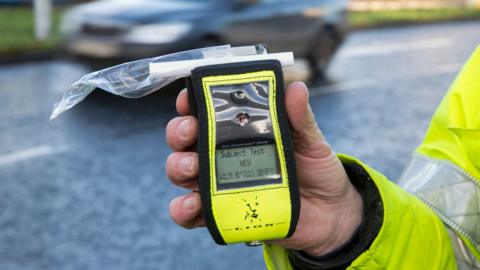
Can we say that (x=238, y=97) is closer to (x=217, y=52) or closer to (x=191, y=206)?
(x=217, y=52)

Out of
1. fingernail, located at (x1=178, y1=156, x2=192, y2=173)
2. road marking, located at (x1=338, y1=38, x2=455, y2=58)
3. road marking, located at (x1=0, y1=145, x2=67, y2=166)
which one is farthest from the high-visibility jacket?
road marking, located at (x1=338, y1=38, x2=455, y2=58)

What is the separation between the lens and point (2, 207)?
15.7 ft

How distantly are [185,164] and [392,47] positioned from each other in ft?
37.8

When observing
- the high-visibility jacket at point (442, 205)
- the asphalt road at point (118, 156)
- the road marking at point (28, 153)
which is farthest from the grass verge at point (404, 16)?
the high-visibility jacket at point (442, 205)

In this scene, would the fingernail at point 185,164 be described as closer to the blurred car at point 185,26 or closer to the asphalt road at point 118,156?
the asphalt road at point 118,156

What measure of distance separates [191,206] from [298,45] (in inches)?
332

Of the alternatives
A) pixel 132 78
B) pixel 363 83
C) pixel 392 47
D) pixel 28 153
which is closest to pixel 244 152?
pixel 132 78

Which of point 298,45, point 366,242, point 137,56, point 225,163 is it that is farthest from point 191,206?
point 298,45

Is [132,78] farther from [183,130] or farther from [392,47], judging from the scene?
[392,47]

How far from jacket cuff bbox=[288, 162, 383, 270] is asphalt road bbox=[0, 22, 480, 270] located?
2.64 meters

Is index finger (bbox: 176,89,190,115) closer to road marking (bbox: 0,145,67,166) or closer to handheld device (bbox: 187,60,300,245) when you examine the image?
handheld device (bbox: 187,60,300,245)

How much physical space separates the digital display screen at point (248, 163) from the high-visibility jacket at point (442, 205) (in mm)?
284

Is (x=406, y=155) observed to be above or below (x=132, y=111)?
below

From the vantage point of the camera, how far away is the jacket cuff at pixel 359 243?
4.79 feet
